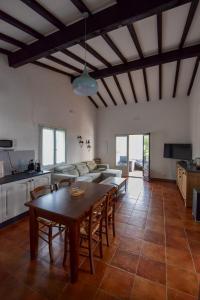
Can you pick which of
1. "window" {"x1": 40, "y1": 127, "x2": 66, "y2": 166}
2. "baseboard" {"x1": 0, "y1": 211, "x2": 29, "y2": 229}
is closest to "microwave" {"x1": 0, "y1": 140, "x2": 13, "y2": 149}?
"window" {"x1": 40, "y1": 127, "x2": 66, "y2": 166}

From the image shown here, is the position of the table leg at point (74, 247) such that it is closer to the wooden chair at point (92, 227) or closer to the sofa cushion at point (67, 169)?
the wooden chair at point (92, 227)

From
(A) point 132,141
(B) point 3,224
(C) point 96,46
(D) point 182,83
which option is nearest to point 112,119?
(A) point 132,141

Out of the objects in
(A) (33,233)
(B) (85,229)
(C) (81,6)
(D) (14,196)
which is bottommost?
(A) (33,233)

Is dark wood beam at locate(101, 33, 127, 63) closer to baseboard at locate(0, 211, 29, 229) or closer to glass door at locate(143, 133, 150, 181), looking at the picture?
glass door at locate(143, 133, 150, 181)

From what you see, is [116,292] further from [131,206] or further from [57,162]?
[57,162]

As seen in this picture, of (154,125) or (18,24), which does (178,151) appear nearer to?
(154,125)

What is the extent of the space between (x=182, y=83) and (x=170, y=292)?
6096mm

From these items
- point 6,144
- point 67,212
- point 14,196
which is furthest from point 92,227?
point 6,144

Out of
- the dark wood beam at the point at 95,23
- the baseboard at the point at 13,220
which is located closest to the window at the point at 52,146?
the baseboard at the point at 13,220

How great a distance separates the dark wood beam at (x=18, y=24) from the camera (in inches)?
101

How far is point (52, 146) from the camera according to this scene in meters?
5.23

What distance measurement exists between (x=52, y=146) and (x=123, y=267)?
4.02 m

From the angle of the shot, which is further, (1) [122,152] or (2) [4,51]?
(1) [122,152]

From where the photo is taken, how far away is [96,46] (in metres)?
3.89
